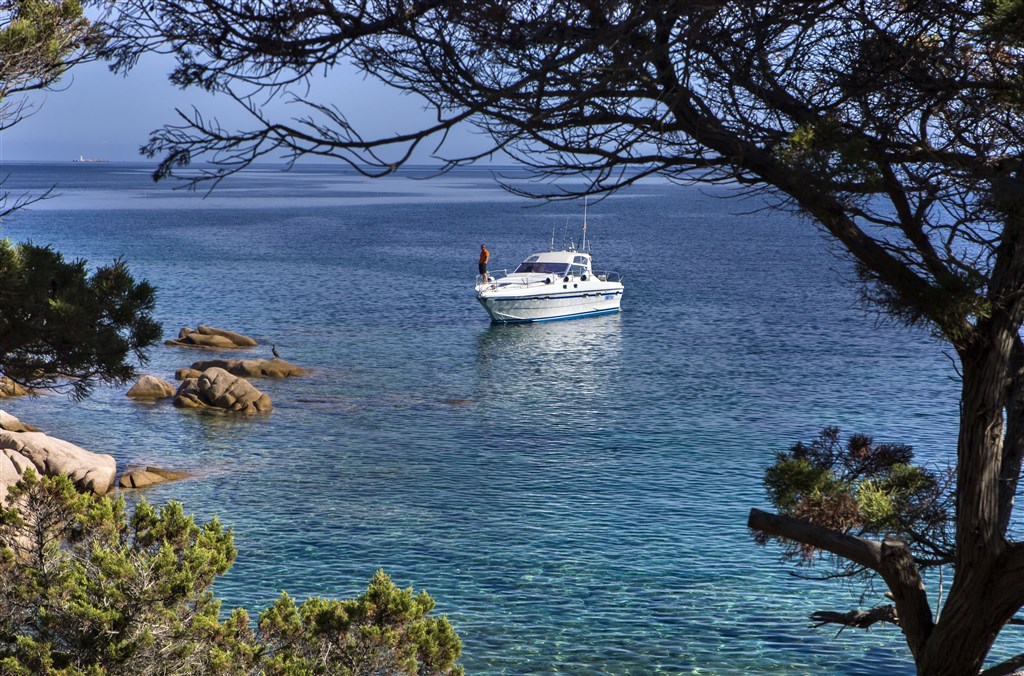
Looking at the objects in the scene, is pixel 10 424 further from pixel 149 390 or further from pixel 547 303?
pixel 547 303

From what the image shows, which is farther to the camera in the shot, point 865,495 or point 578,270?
point 578,270

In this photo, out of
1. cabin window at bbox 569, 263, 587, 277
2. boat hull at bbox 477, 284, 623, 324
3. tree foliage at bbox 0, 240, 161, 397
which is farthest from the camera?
cabin window at bbox 569, 263, 587, 277

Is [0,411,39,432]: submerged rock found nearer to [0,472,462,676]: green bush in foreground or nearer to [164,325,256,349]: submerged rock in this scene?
[164,325,256,349]: submerged rock

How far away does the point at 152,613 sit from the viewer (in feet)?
20.7

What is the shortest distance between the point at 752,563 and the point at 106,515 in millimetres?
11568

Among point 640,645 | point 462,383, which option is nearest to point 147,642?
point 640,645

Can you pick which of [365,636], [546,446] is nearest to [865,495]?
[365,636]

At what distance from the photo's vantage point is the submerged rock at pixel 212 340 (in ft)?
115

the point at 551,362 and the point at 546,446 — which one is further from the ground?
the point at 551,362

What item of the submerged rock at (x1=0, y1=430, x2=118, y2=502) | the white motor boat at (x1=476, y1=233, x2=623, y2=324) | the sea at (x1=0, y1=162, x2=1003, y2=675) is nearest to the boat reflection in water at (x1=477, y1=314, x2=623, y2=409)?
the sea at (x1=0, y1=162, x2=1003, y2=675)

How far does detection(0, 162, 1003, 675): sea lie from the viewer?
14.4 meters

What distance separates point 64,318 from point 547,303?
28.9m

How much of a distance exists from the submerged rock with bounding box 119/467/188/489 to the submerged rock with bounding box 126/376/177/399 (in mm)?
7283

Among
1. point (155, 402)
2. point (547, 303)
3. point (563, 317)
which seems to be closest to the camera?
point (155, 402)
